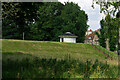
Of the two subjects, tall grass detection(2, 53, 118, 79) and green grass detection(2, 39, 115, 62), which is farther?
green grass detection(2, 39, 115, 62)

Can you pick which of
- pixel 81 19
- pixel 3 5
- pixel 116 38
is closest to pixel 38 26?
pixel 81 19

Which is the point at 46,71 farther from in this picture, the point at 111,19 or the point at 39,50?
the point at 39,50

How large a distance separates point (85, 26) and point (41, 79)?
141 feet

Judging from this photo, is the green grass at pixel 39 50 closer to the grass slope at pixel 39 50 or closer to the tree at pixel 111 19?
the grass slope at pixel 39 50

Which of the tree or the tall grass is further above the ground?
the tree

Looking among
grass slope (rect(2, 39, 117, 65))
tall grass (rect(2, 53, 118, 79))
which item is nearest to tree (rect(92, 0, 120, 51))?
tall grass (rect(2, 53, 118, 79))

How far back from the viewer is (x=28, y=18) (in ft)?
39.7

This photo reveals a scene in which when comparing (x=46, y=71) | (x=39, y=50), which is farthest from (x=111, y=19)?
(x=39, y=50)

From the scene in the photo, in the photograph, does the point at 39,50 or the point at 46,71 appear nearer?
the point at 46,71

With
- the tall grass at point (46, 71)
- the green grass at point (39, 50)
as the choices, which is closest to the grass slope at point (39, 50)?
the green grass at point (39, 50)

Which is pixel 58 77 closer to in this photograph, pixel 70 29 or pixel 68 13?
pixel 70 29

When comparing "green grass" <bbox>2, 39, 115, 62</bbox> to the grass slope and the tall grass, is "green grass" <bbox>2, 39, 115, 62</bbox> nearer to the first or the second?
the grass slope

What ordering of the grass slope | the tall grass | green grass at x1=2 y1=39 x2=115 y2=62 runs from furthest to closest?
green grass at x1=2 y1=39 x2=115 y2=62, the grass slope, the tall grass

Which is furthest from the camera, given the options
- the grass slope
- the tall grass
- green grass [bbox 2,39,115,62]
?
green grass [bbox 2,39,115,62]
